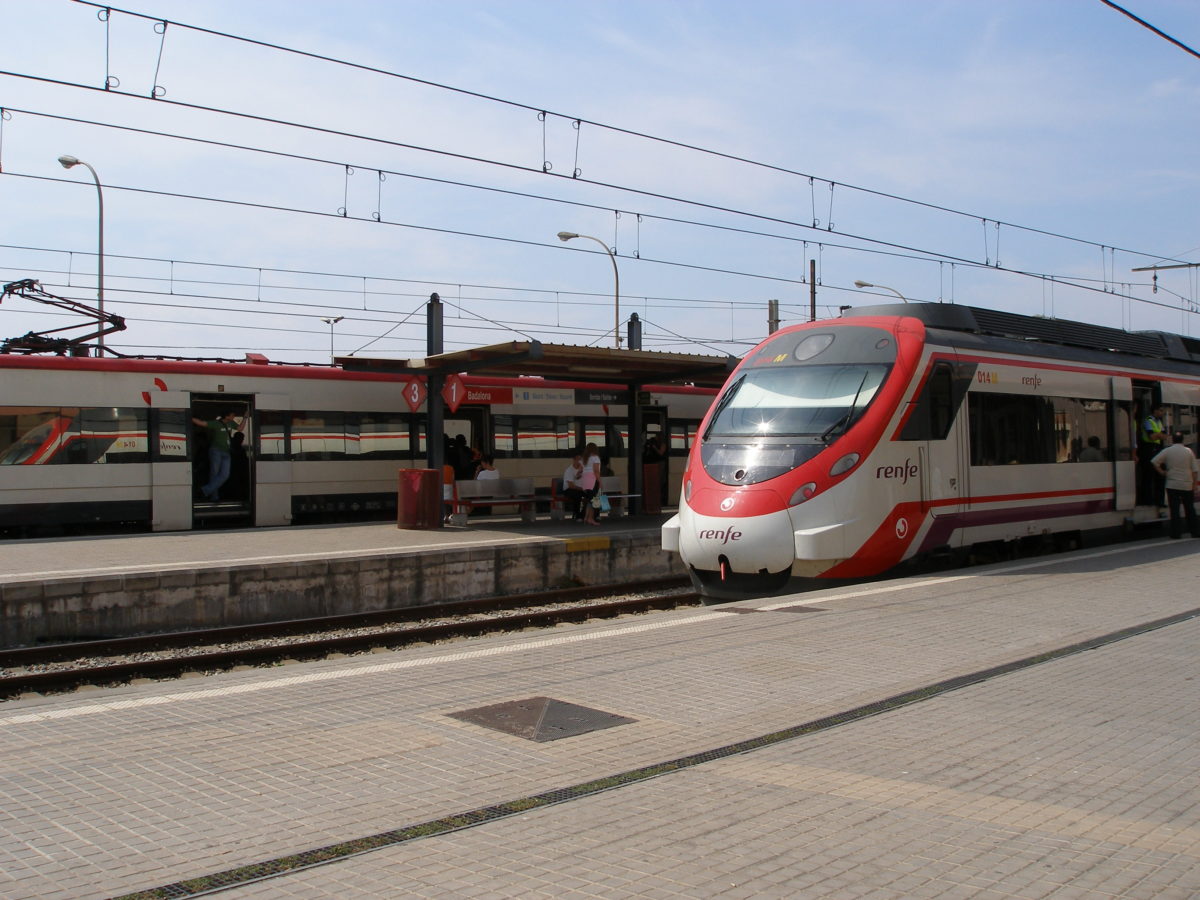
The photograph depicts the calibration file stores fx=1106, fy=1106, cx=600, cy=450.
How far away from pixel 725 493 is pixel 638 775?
6.56 m

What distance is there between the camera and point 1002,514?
13.7 meters

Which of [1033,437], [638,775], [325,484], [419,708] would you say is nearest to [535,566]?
[325,484]

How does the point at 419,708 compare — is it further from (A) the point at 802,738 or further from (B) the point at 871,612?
(B) the point at 871,612

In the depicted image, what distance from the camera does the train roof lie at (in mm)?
13328

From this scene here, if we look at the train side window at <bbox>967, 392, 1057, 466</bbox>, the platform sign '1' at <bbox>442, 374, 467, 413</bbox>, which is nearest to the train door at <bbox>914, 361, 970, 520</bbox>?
the train side window at <bbox>967, 392, 1057, 466</bbox>

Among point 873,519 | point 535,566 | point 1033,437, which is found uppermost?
point 1033,437

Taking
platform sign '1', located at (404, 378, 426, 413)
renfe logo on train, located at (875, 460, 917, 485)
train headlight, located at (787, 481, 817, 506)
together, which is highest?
platform sign '1', located at (404, 378, 426, 413)

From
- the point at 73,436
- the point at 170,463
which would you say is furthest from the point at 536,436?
the point at 73,436

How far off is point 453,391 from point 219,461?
460 centimetres

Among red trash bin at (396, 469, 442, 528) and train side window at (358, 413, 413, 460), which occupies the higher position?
train side window at (358, 413, 413, 460)

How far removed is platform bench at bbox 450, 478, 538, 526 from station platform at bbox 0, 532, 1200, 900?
38.1 ft

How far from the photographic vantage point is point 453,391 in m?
19.5

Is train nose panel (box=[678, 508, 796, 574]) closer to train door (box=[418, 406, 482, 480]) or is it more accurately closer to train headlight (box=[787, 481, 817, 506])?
train headlight (box=[787, 481, 817, 506])

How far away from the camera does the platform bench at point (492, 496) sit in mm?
20000
